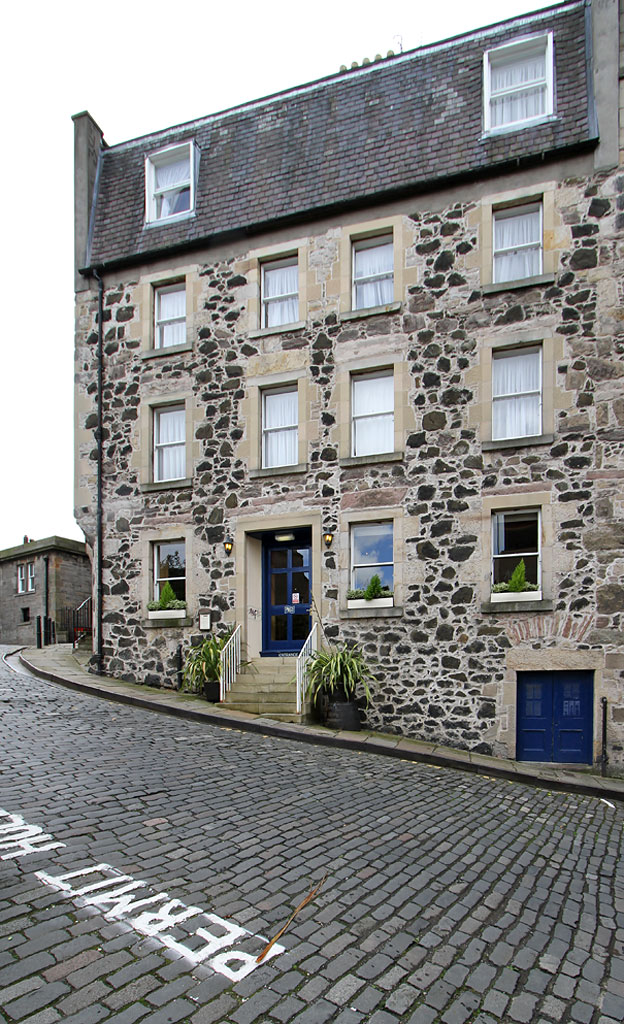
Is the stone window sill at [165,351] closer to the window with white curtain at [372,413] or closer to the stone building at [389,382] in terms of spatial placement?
the stone building at [389,382]

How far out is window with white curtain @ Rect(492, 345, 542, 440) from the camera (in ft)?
37.9

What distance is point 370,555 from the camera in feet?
40.3

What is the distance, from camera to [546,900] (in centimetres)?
473

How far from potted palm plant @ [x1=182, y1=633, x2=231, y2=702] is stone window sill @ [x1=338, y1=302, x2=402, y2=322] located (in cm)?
680

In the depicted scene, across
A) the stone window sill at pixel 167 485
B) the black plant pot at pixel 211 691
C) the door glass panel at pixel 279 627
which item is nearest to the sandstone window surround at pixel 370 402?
the stone window sill at pixel 167 485

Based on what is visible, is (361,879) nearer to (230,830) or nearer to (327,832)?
(327,832)

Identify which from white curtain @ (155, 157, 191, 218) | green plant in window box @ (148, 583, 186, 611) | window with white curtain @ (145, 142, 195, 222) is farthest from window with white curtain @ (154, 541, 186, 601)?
white curtain @ (155, 157, 191, 218)

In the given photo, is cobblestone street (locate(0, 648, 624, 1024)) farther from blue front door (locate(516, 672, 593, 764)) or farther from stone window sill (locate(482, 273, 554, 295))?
stone window sill (locate(482, 273, 554, 295))

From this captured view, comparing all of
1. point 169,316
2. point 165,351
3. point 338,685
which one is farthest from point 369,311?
point 338,685

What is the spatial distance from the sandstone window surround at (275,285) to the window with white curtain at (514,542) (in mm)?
5878

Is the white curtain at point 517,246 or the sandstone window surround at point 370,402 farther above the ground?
the white curtain at point 517,246

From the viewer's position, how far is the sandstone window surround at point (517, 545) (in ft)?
35.8

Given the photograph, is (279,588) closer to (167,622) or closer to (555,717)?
(167,622)

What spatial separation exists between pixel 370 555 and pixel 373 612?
1.13 metres
